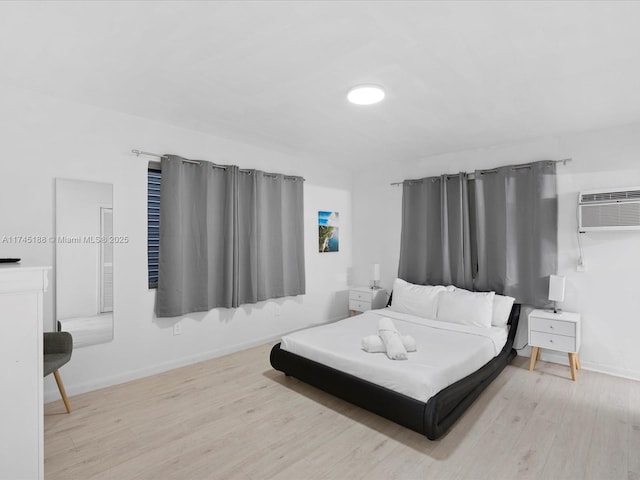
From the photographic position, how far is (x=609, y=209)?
325 cm

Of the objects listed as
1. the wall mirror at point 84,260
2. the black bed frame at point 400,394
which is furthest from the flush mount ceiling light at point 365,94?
the wall mirror at point 84,260

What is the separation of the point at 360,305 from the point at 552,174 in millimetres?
2920

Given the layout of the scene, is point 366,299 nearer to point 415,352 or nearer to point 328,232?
point 328,232

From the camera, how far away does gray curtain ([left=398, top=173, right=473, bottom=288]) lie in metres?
4.20

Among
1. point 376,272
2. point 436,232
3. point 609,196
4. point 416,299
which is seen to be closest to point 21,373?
point 416,299

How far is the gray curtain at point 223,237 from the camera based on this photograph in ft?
11.0

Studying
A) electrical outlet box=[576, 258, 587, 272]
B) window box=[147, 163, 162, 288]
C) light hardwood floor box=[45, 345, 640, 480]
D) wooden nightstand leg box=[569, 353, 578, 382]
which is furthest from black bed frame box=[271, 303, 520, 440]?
window box=[147, 163, 162, 288]

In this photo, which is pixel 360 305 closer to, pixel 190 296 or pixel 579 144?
pixel 190 296

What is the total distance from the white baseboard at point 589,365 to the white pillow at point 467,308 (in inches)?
31.7

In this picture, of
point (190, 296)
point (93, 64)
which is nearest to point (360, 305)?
point (190, 296)

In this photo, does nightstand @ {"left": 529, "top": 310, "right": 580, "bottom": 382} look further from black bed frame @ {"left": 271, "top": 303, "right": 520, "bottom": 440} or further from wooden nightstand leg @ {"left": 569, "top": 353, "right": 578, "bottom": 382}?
black bed frame @ {"left": 271, "top": 303, "right": 520, "bottom": 440}

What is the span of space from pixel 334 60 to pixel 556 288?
3.14 metres

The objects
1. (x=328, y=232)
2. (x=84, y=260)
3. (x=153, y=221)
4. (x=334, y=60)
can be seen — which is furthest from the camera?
(x=328, y=232)

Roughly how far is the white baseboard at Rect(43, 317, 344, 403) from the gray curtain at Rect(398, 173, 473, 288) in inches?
89.8
